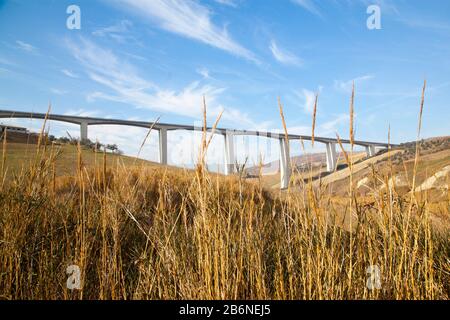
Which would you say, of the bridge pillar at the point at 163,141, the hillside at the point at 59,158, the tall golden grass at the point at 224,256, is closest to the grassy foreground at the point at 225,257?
the tall golden grass at the point at 224,256

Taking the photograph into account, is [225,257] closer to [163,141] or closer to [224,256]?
[224,256]

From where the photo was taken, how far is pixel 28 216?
228 cm

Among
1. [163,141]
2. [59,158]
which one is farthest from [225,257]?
[163,141]

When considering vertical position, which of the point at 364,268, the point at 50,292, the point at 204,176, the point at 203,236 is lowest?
the point at 50,292

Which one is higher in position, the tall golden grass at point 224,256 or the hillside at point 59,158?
the hillside at point 59,158

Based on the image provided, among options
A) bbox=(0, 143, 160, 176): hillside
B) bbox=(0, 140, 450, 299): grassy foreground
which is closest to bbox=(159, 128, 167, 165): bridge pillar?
bbox=(0, 143, 160, 176): hillside

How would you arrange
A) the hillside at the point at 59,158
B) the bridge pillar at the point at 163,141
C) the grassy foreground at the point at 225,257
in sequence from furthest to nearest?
the bridge pillar at the point at 163,141
the hillside at the point at 59,158
the grassy foreground at the point at 225,257

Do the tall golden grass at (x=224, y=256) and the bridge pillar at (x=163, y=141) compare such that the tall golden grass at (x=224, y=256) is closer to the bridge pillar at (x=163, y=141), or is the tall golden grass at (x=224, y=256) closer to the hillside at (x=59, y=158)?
the hillside at (x=59, y=158)

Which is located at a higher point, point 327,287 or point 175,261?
point 175,261

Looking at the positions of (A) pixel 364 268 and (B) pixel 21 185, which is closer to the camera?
(A) pixel 364 268

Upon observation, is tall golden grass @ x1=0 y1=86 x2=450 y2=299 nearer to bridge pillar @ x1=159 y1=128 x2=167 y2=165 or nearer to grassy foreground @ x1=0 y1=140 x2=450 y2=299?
grassy foreground @ x1=0 y1=140 x2=450 y2=299
